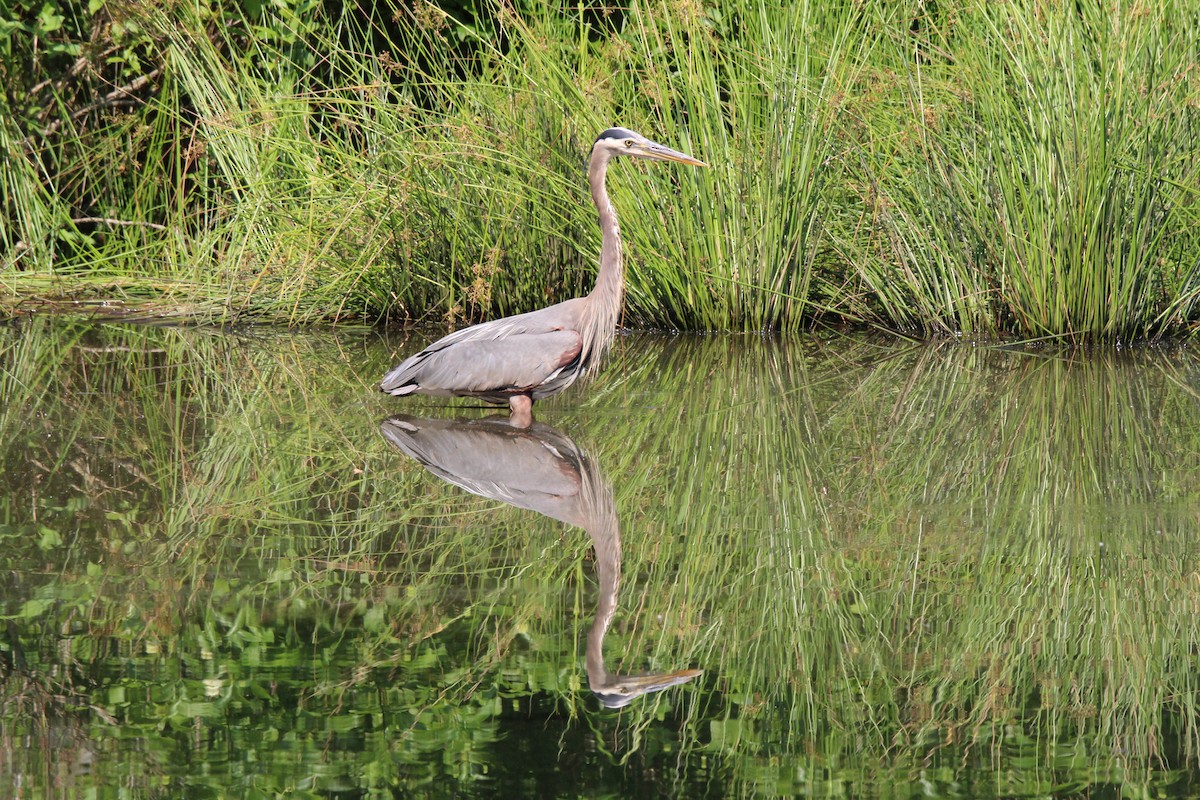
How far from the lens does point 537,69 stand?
8.30 metres

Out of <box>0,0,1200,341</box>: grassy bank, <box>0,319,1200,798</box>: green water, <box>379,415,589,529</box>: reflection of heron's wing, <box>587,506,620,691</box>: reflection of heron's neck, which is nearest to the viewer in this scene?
<box>0,319,1200,798</box>: green water

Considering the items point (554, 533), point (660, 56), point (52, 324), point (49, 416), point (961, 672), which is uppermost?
point (660, 56)

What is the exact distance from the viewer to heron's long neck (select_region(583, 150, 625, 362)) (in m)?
6.52

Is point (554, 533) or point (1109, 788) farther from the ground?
point (1109, 788)

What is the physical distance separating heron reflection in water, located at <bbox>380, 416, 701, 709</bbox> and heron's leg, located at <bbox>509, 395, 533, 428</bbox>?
0.06m

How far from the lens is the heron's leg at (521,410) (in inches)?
252

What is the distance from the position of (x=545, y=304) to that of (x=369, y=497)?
3.98 metres

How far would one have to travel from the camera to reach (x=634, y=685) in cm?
341

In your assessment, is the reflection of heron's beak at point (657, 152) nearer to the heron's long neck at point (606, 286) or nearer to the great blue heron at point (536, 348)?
the great blue heron at point (536, 348)

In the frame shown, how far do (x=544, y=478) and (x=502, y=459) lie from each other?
35cm

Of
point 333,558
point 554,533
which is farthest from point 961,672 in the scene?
point 333,558

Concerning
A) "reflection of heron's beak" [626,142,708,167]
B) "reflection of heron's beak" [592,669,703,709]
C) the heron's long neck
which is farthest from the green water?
"reflection of heron's beak" [626,142,708,167]

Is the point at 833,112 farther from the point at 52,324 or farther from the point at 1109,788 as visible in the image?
the point at 1109,788

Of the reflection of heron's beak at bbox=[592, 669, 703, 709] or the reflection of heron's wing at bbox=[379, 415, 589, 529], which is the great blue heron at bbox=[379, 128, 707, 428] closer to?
the reflection of heron's wing at bbox=[379, 415, 589, 529]
